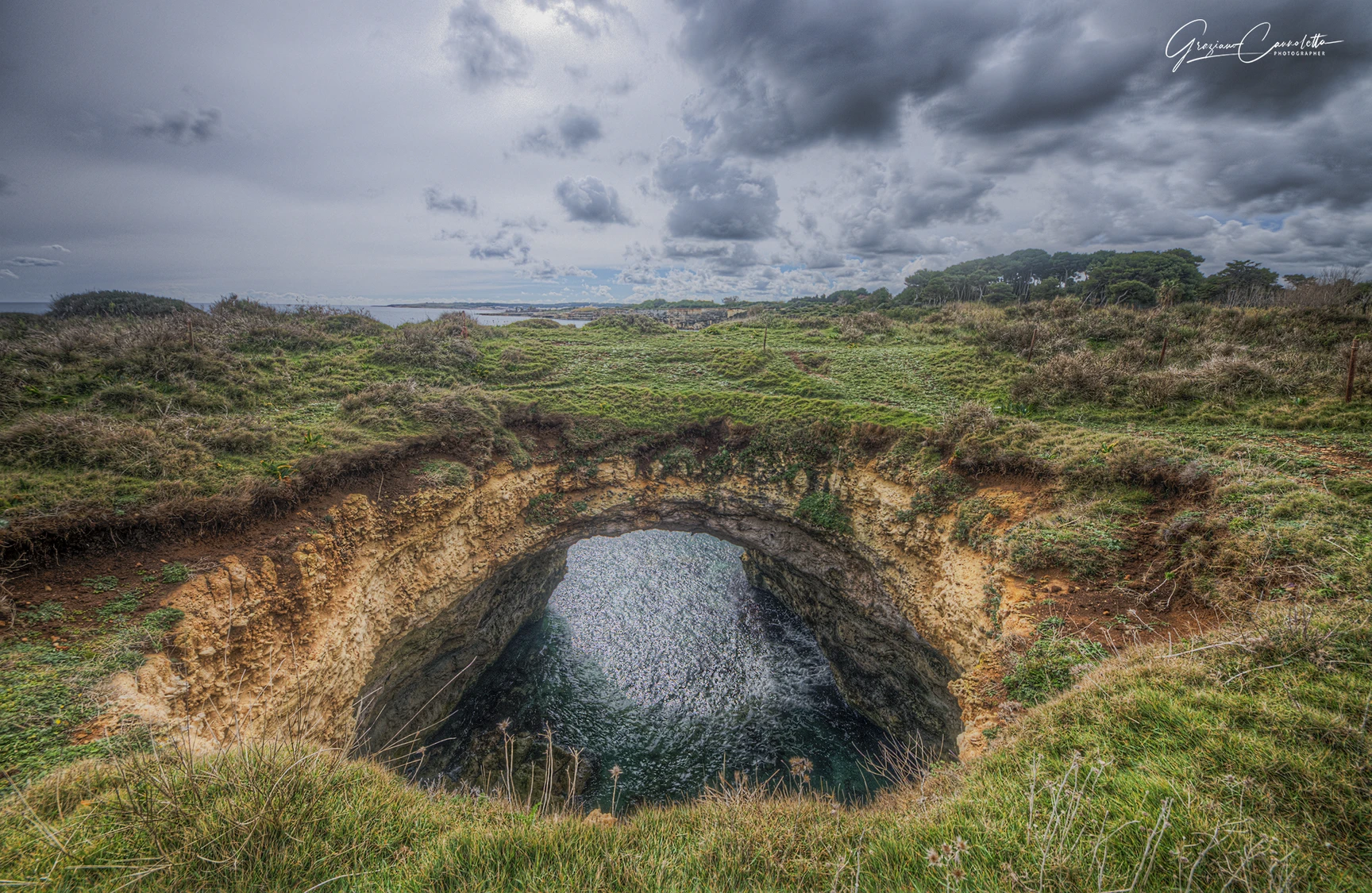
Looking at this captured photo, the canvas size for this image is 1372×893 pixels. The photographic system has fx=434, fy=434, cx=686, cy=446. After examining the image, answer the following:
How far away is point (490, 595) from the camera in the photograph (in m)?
15.9

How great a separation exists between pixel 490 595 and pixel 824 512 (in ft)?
40.1

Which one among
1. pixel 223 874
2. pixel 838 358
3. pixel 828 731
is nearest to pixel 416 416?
pixel 223 874

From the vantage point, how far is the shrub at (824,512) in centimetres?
1383

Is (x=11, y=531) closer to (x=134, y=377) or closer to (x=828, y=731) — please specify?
(x=134, y=377)

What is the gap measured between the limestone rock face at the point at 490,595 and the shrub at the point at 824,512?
0.25m

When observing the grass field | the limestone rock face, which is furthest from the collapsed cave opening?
the grass field

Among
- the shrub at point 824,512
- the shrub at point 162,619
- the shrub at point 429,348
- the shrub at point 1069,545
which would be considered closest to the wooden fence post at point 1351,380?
the shrub at point 1069,545

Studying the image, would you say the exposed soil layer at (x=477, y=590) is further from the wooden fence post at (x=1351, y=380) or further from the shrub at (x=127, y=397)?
the wooden fence post at (x=1351, y=380)

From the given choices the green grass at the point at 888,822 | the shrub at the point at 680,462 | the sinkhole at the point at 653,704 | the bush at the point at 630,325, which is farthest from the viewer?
the bush at the point at 630,325

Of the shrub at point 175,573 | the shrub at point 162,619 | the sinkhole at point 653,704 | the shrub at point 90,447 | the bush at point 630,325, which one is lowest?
the sinkhole at point 653,704

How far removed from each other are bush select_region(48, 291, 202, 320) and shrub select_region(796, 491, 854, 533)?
3130 cm

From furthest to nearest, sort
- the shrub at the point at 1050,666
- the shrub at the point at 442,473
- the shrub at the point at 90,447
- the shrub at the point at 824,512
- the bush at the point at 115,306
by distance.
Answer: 1. the bush at the point at 115,306
2. the shrub at the point at 824,512
3. the shrub at the point at 442,473
4. the shrub at the point at 90,447
5. the shrub at the point at 1050,666

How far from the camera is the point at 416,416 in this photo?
14.0 m

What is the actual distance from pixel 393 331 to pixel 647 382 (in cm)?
1581
